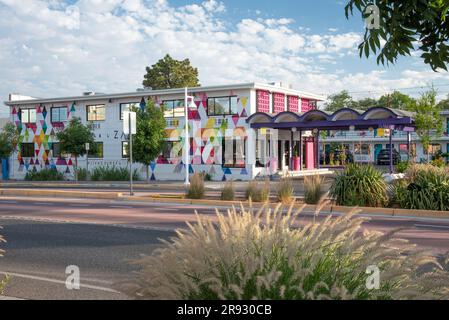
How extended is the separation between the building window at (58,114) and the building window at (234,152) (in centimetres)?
1492

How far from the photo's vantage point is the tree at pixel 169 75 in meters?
65.8

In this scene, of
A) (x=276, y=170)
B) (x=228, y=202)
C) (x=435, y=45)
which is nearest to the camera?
(x=435, y=45)

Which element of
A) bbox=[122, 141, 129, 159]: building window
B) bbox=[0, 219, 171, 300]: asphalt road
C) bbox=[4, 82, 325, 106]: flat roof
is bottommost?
bbox=[0, 219, 171, 300]: asphalt road

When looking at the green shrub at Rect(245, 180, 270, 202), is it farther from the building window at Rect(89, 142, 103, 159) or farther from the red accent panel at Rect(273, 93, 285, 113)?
the building window at Rect(89, 142, 103, 159)

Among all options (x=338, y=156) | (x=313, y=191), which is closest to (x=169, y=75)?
(x=338, y=156)

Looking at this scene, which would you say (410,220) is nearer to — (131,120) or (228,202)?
(228,202)

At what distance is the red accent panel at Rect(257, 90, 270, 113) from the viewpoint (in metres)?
34.6

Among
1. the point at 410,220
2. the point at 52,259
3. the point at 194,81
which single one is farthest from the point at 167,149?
the point at 194,81

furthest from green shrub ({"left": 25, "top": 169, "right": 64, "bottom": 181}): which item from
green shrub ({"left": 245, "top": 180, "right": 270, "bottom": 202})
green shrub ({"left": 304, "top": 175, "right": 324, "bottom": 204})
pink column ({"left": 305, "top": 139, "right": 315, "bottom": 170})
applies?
green shrub ({"left": 304, "top": 175, "right": 324, "bottom": 204})

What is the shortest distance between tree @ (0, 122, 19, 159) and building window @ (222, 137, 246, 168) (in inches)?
722

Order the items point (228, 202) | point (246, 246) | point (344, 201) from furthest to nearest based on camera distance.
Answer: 1. point (228, 202)
2. point (344, 201)
3. point (246, 246)
